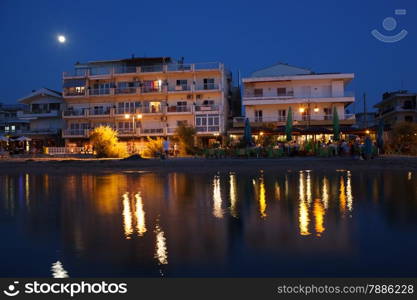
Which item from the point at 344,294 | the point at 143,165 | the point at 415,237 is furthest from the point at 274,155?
the point at 344,294

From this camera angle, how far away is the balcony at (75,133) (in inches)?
2088

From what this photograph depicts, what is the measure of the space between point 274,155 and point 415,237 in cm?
2333

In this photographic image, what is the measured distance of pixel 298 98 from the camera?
157 ft

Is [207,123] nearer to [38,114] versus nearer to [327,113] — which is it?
[327,113]

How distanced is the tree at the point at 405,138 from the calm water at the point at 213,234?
2266 cm

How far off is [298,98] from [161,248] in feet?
144

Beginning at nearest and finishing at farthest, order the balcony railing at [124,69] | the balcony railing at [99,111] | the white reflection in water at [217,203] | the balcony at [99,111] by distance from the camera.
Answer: the white reflection in water at [217,203], the balcony at [99,111], the balcony railing at [99,111], the balcony railing at [124,69]

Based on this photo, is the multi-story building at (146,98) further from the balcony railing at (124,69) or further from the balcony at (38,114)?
the balcony at (38,114)

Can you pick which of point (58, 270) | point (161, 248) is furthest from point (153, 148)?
point (58, 270)

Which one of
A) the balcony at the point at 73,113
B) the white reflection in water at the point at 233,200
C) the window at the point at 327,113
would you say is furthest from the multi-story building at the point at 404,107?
the white reflection in water at the point at 233,200

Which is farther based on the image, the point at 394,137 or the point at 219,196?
the point at 394,137

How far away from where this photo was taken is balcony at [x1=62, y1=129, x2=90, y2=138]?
174ft

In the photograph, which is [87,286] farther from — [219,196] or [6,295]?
[219,196]

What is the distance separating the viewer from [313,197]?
11438 mm
